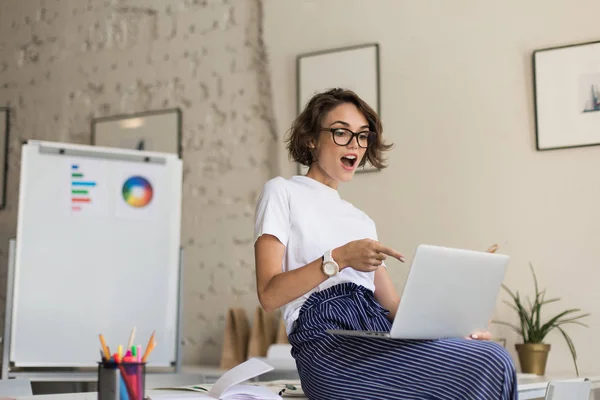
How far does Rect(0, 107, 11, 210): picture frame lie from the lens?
4.81 metres

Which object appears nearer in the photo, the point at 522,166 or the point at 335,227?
the point at 335,227

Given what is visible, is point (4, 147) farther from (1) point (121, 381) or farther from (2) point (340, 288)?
(1) point (121, 381)

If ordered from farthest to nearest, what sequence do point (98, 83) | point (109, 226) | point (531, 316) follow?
point (98, 83), point (109, 226), point (531, 316)

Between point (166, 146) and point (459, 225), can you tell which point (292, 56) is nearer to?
point (166, 146)

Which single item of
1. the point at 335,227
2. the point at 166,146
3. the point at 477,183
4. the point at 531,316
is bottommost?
the point at 531,316

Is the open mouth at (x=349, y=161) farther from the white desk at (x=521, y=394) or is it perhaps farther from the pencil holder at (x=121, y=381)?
the pencil holder at (x=121, y=381)

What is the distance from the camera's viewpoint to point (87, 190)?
3693 millimetres

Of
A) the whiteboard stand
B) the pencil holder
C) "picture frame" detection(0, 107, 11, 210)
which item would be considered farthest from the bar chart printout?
the pencil holder

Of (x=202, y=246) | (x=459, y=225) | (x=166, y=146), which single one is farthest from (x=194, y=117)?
(x=459, y=225)

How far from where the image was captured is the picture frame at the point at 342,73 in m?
3.64

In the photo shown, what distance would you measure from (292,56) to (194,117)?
0.69m

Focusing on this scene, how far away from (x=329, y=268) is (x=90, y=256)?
2091 millimetres

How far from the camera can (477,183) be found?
337 cm

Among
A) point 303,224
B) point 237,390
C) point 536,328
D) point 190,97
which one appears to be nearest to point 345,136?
point 303,224
